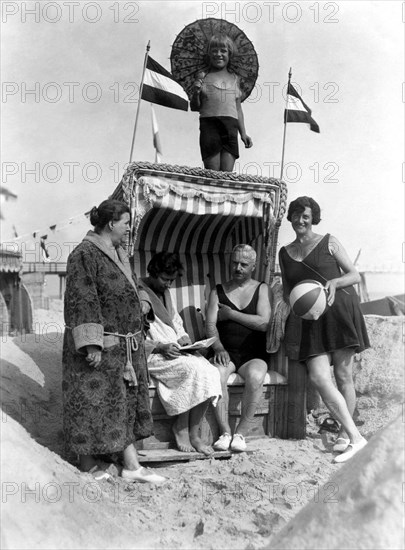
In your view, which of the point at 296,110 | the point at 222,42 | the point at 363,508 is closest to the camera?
the point at 363,508

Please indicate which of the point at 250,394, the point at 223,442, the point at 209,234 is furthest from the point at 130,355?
the point at 209,234

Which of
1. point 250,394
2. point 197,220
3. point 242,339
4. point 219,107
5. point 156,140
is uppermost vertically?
point 156,140

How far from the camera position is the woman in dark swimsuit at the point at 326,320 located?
4836mm

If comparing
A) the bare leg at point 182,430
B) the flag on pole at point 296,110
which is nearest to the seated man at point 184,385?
the bare leg at point 182,430

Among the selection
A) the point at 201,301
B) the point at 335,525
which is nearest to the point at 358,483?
the point at 335,525

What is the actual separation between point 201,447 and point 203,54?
3991 mm

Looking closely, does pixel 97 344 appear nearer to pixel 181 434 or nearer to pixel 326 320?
pixel 181 434

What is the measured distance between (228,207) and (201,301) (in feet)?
4.26

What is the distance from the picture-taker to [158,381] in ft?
15.1

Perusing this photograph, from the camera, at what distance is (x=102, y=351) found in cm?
397

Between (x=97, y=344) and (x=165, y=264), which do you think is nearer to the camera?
(x=97, y=344)

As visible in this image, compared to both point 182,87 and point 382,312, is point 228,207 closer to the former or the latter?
point 182,87

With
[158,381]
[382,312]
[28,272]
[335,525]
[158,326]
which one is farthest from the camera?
[28,272]

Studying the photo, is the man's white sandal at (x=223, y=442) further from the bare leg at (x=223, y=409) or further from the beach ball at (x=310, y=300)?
the beach ball at (x=310, y=300)
